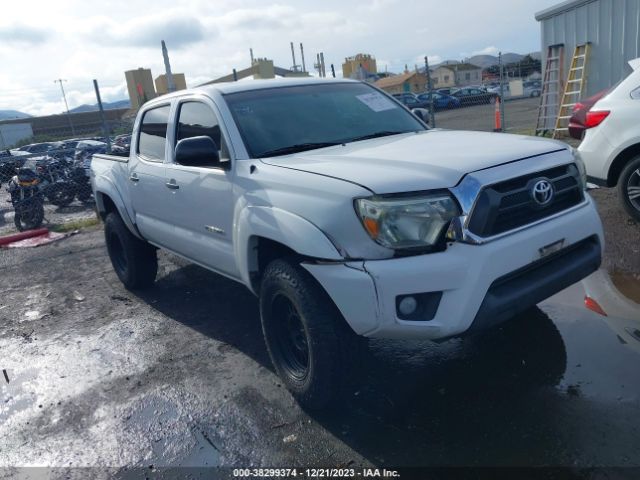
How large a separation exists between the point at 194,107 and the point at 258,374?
2.10 metres

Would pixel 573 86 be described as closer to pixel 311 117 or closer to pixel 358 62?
pixel 311 117

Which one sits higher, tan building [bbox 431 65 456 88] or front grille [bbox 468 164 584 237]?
tan building [bbox 431 65 456 88]

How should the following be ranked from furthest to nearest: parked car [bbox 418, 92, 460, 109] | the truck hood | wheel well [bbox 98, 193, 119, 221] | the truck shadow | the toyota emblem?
parked car [bbox 418, 92, 460, 109] → wheel well [bbox 98, 193, 119, 221] → the toyota emblem → the truck shadow → the truck hood

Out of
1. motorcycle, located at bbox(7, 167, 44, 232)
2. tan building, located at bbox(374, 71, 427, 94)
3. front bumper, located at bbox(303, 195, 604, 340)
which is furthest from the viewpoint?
tan building, located at bbox(374, 71, 427, 94)

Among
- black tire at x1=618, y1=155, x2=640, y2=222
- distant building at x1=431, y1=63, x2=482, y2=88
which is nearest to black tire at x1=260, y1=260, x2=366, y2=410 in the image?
black tire at x1=618, y1=155, x2=640, y2=222

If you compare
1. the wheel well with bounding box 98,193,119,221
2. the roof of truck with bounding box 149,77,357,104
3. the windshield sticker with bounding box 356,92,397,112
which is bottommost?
the wheel well with bounding box 98,193,119,221

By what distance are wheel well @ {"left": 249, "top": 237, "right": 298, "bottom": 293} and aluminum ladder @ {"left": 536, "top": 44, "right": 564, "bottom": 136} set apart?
40.5 feet

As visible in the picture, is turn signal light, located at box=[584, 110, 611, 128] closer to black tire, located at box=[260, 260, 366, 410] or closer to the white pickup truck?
the white pickup truck

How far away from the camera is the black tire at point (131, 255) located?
5.72m

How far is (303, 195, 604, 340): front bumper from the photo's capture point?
2.67m

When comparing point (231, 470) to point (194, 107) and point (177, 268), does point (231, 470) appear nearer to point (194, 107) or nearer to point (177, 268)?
point (194, 107)

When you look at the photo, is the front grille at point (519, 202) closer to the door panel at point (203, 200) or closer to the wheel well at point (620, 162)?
the door panel at point (203, 200)

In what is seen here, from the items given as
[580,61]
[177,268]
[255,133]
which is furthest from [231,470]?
[580,61]

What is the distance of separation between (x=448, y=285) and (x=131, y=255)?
4.02 meters
